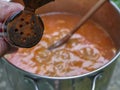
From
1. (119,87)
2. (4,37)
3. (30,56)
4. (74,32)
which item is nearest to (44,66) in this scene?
(30,56)

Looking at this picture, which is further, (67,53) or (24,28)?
(67,53)

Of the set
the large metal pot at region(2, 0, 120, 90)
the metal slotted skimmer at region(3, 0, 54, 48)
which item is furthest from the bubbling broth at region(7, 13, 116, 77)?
the metal slotted skimmer at region(3, 0, 54, 48)

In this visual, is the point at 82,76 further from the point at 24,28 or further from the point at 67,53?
the point at 67,53

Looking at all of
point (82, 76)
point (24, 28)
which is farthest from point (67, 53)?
point (24, 28)

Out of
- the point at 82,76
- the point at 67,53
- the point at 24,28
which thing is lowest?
the point at 67,53

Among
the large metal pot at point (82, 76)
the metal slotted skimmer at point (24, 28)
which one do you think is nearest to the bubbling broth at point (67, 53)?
the large metal pot at point (82, 76)

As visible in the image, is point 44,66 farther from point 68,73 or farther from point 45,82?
point 45,82
